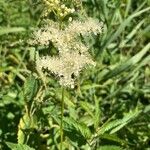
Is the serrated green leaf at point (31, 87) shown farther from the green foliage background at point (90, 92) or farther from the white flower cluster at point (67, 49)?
the white flower cluster at point (67, 49)

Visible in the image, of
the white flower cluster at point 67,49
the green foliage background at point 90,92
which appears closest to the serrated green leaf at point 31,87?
the green foliage background at point 90,92

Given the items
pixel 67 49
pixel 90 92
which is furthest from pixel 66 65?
pixel 90 92

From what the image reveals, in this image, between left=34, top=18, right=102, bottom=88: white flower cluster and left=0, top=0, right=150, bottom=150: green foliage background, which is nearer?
left=34, top=18, right=102, bottom=88: white flower cluster

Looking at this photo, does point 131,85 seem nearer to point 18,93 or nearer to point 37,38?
point 18,93

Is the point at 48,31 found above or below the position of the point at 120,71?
above

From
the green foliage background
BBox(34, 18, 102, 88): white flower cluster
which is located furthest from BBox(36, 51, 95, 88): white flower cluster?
the green foliage background

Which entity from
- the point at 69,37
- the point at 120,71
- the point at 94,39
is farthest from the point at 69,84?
the point at 120,71

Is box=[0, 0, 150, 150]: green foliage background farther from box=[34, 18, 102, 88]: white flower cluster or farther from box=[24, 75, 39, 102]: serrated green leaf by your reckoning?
box=[34, 18, 102, 88]: white flower cluster
